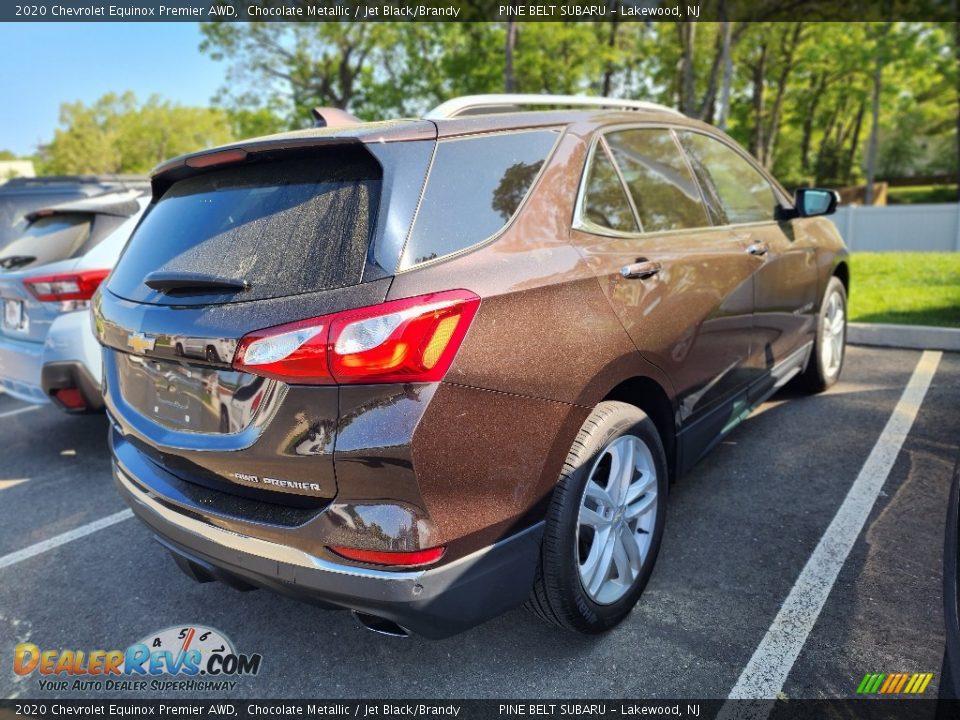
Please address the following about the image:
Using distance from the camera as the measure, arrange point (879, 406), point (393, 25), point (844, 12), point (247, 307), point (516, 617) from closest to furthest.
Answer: point (247, 307), point (516, 617), point (879, 406), point (844, 12), point (393, 25)

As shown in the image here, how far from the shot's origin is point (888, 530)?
3.03m

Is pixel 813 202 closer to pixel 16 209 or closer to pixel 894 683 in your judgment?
pixel 894 683

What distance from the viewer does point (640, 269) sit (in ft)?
8.25

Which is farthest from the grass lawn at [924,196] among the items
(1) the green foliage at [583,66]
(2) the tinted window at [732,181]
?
(2) the tinted window at [732,181]

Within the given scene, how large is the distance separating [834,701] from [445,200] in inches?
76.4

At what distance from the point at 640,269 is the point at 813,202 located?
2190 mm

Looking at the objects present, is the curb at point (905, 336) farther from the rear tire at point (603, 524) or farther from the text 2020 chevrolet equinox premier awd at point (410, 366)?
the rear tire at point (603, 524)

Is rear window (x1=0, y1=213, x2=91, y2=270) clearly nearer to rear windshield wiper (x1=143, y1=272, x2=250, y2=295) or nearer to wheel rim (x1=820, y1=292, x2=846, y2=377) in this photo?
rear windshield wiper (x1=143, y1=272, x2=250, y2=295)

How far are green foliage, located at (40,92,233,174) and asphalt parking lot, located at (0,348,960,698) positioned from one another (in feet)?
218

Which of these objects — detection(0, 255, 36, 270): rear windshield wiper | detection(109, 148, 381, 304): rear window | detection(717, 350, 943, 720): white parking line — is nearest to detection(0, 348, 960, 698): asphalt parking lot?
detection(717, 350, 943, 720): white parking line

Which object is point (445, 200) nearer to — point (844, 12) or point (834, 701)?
point (834, 701)

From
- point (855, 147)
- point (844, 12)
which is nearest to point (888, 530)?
point (844, 12)

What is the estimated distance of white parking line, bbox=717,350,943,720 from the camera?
7.09 feet

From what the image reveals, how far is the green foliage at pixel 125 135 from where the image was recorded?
207ft
